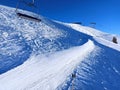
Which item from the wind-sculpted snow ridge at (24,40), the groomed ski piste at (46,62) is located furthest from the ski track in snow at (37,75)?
the wind-sculpted snow ridge at (24,40)

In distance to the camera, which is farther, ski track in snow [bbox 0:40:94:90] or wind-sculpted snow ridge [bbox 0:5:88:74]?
wind-sculpted snow ridge [bbox 0:5:88:74]

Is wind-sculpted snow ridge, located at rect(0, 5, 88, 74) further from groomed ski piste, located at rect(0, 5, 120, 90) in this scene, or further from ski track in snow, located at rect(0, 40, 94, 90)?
ski track in snow, located at rect(0, 40, 94, 90)

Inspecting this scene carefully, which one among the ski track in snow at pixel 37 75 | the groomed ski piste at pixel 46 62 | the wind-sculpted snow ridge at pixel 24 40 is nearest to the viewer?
the ski track in snow at pixel 37 75

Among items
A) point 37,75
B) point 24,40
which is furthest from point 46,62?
point 24,40

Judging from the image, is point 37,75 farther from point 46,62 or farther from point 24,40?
point 24,40

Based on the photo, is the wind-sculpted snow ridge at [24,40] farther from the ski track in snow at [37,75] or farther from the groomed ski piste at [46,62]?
the ski track in snow at [37,75]

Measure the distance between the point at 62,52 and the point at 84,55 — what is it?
3.67 m

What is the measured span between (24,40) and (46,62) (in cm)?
631

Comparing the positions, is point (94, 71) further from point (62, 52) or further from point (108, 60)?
point (62, 52)

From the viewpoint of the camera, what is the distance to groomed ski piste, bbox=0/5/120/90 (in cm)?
1324

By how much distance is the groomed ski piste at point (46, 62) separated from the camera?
1324cm

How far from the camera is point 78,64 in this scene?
16078 millimetres

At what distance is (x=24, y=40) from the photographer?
24.0 m

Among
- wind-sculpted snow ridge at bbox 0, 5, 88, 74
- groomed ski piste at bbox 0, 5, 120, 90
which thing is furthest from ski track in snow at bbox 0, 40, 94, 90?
wind-sculpted snow ridge at bbox 0, 5, 88, 74
